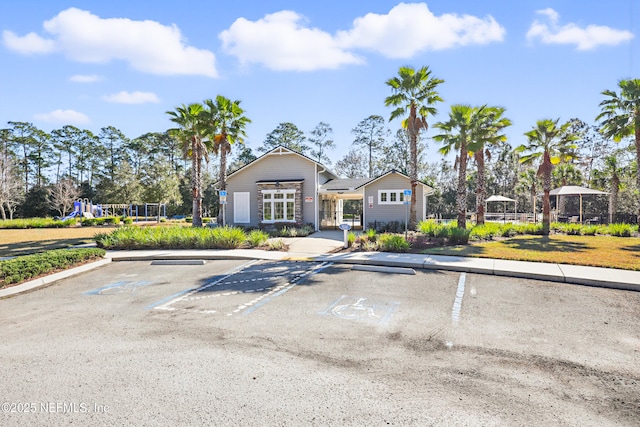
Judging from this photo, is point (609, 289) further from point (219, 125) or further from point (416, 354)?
point (219, 125)

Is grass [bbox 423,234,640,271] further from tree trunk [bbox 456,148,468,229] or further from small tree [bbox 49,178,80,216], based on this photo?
small tree [bbox 49,178,80,216]

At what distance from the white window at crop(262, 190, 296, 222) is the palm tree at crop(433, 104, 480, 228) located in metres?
10.4

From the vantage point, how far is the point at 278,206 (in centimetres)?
2436

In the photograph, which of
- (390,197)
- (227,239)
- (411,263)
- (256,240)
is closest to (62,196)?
(227,239)

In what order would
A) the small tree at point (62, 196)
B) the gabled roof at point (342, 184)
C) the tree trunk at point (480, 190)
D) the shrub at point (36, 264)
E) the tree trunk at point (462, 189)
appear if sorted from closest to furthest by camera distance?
the shrub at point (36, 264)
the tree trunk at point (462, 189)
the tree trunk at point (480, 190)
the gabled roof at point (342, 184)
the small tree at point (62, 196)

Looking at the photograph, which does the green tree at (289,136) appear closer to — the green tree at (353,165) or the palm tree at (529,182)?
the green tree at (353,165)

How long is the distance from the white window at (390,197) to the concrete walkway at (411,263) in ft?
28.8

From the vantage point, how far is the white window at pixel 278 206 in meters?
24.1

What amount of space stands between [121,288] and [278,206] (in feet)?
51.9

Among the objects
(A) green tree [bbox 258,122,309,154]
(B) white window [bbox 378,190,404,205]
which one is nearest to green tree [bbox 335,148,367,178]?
(A) green tree [bbox 258,122,309,154]

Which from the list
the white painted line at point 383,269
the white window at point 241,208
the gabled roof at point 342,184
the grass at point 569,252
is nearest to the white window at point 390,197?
the gabled roof at point 342,184

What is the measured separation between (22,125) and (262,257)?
217ft

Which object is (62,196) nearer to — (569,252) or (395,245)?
(395,245)

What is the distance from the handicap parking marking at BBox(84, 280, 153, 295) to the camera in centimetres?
850
